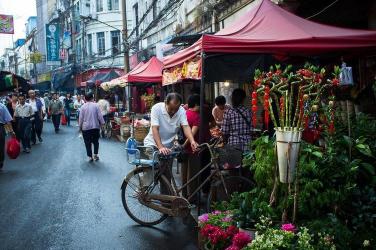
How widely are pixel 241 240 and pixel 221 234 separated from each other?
0.34 m

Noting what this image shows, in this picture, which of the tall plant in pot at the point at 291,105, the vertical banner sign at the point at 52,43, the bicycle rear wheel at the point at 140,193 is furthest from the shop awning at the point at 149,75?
the vertical banner sign at the point at 52,43

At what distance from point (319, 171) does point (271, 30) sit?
3.38m

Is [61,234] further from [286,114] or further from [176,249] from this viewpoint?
[286,114]

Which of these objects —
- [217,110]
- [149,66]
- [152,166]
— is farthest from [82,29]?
[152,166]

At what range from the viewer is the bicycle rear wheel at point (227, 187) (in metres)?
6.05

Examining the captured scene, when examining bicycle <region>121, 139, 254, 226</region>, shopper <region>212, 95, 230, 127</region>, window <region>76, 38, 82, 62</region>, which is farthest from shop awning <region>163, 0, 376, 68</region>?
window <region>76, 38, 82, 62</region>

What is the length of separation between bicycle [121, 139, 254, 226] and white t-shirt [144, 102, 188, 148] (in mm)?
429

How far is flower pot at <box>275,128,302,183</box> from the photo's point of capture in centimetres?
414

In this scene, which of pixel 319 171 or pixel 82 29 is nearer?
pixel 319 171

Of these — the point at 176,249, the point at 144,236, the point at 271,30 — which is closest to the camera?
the point at 176,249

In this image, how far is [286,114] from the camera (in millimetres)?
4262

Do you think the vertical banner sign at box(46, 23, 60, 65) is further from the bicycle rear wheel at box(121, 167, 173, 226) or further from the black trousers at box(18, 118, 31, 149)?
the bicycle rear wheel at box(121, 167, 173, 226)

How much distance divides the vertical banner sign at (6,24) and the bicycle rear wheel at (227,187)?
82.7 ft

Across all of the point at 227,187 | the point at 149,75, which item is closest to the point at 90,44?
the point at 149,75
